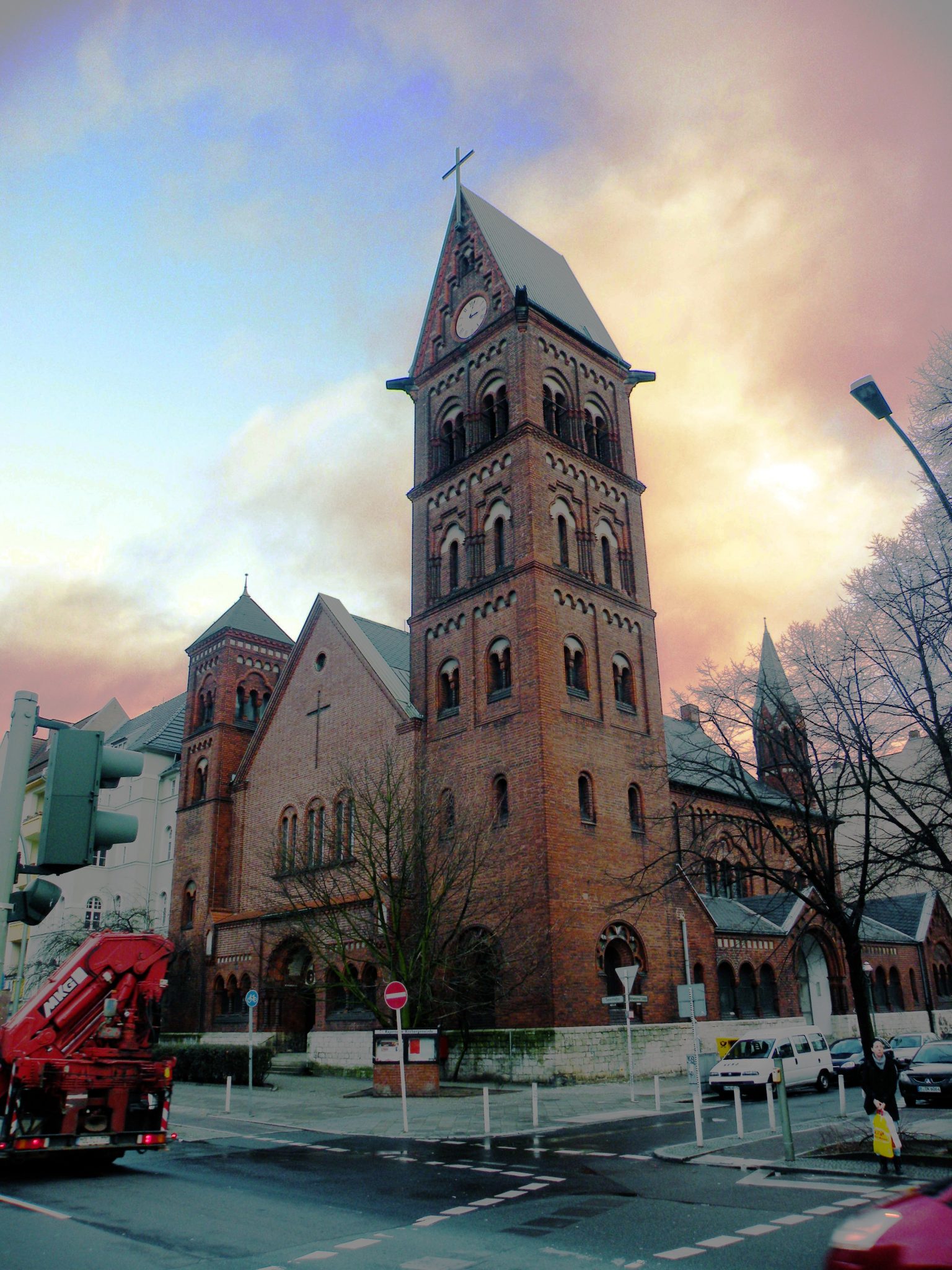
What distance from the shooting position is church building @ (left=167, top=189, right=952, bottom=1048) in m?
29.3

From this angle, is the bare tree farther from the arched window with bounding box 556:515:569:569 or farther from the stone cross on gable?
the arched window with bounding box 556:515:569:569

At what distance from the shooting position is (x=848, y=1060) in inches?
1096

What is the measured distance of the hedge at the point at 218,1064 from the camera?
27.5m

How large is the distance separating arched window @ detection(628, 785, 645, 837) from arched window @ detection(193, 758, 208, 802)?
2025cm

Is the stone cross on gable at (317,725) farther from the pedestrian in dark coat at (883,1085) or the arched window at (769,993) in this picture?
the pedestrian in dark coat at (883,1085)

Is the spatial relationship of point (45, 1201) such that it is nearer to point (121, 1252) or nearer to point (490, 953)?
point (121, 1252)

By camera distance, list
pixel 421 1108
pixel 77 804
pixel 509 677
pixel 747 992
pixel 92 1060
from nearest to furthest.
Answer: pixel 77 804 < pixel 92 1060 < pixel 421 1108 < pixel 509 677 < pixel 747 992

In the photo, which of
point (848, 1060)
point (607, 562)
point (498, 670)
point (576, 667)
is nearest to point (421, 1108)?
point (848, 1060)

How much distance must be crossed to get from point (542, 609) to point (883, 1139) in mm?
20639

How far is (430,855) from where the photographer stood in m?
28.8

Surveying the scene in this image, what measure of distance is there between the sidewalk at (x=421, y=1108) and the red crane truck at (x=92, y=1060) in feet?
16.6

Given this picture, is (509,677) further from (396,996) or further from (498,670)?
(396,996)

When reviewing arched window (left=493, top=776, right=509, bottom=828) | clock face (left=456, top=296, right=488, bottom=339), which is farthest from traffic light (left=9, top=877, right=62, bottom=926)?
clock face (left=456, top=296, right=488, bottom=339)

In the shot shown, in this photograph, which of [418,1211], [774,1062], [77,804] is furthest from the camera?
[774,1062]
